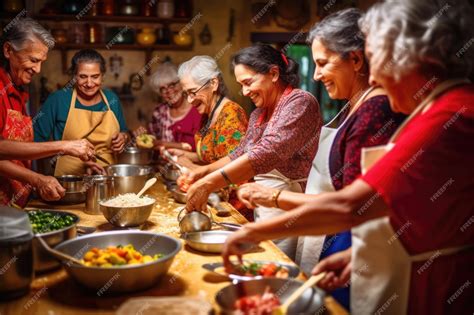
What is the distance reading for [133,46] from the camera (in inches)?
279

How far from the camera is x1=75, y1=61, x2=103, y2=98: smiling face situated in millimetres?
4395

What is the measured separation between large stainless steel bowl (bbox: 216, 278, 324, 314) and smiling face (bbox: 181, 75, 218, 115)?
261cm

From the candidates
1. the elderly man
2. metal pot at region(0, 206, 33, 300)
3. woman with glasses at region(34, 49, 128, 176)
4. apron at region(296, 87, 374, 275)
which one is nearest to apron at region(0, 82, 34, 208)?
the elderly man

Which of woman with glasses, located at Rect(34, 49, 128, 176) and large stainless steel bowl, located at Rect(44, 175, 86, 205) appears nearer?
large stainless steel bowl, located at Rect(44, 175, 86, 205)

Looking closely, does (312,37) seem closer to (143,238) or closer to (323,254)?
(323,254)

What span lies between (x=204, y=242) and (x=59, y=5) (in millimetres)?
5788

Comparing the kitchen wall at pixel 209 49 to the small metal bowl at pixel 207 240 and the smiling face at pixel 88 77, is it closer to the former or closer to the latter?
the smiling face at pixel 88 77

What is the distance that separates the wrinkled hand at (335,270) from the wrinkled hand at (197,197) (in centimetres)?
98

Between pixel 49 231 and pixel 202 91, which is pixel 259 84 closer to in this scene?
pixel 202 91

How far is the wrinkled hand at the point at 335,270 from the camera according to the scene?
5.81 feet

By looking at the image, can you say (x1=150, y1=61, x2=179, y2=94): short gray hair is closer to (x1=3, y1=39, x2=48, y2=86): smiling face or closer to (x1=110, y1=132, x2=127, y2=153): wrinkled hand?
(x1=110, y1=132, x2=127, y2=153): wrinkled hand

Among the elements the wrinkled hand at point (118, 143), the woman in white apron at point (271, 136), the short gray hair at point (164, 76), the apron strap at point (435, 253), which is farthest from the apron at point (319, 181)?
the short gray hair at point (164, 76)

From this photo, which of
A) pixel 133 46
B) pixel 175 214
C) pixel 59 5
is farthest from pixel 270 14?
pixel 175 214

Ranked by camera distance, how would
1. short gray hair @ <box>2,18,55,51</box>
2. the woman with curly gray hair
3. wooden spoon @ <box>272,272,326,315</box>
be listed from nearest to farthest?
wooden spoon @ <box>272,272,326,315</box> → the woman with curly gray hair → short gray hair @ <box>2,18,55,51</box>
